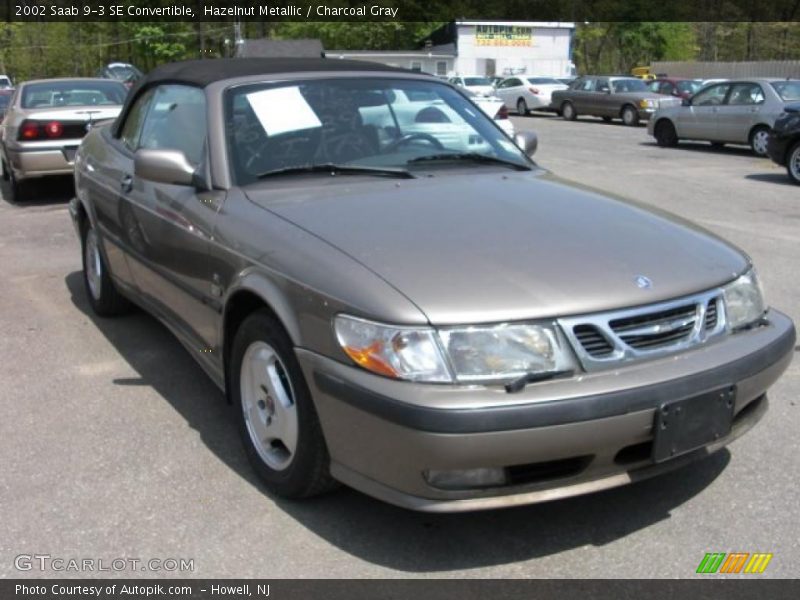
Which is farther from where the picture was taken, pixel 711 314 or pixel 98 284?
pixel 98 284

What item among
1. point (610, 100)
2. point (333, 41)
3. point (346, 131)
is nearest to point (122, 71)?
point (610, 100)

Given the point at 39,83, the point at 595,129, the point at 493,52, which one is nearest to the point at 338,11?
the point at 493,52

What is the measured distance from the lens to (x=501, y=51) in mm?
51031

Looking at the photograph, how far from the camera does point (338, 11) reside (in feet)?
202

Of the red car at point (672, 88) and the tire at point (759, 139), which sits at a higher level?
the red car at point (672, 88)

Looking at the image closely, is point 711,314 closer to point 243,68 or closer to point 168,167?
point 168,167

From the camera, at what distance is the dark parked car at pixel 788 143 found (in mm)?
11945

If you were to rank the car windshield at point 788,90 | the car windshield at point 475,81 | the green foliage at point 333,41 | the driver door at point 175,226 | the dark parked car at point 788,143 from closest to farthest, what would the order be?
the driver door at point 175,226
the dark parked car at point 788,143
the car windshield at point 788,90
the car windshield at point 475,81
the green foliage at point 333,41

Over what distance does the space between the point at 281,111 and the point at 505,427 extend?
6.81 ft

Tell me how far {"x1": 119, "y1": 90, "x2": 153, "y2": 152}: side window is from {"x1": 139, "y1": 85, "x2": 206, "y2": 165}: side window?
0.28 ft

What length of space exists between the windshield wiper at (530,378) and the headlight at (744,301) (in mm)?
793

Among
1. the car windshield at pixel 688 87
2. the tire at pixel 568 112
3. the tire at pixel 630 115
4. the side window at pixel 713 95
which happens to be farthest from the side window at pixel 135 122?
the car windshield at pixel 688 87

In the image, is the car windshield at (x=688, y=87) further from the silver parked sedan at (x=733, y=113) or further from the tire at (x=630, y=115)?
the silver parked sedan at (x=733, y=113)

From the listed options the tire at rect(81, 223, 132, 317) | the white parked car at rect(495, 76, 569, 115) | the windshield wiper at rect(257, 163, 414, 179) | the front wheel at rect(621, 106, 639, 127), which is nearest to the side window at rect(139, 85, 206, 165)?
the windshield wiper at rect(257, 163, 414, 179)
